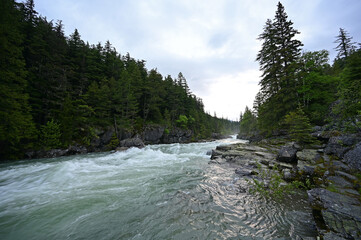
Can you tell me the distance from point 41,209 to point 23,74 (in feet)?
51.4

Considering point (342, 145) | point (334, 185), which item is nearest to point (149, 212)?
point (334, 185)

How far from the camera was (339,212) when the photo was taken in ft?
8.15

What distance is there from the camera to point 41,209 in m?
3.95

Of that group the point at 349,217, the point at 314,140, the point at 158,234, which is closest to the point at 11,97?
the point at 158,234

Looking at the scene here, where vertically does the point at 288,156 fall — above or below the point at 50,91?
below

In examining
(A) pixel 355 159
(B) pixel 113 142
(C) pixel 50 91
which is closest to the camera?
(A) pixel 355 159

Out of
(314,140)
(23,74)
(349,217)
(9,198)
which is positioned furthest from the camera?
(23,74)

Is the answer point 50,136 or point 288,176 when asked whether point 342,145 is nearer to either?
point 288,176

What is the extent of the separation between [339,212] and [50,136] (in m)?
21.7

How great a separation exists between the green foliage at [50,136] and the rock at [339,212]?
2122 centimetres

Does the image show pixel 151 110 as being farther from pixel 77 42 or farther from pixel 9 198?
pixel 9 198

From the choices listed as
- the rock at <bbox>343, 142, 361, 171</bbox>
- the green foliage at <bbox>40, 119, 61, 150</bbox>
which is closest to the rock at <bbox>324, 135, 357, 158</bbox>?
the rock at <bbox>343, 142, 361, 171</bbox>

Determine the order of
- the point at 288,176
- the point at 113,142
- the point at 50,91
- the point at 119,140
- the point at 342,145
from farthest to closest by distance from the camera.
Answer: the point at 119,140
the point at 113,142
the point at 50,91
the point at 342,145
the point at 288,176

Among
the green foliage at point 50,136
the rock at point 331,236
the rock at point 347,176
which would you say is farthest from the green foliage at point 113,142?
the rock at point 347,176
